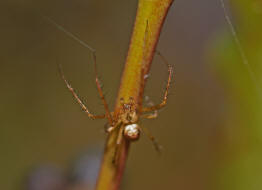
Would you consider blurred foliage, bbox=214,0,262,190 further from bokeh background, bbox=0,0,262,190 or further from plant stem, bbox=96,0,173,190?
bokeh background, bbox=0,0,262,190

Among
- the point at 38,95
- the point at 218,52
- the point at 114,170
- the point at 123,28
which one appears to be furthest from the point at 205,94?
the point at 114,170

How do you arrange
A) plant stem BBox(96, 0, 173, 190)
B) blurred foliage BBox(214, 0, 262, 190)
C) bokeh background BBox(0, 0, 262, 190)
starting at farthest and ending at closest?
1. bokeh background BBox(0, 0, 262, 190)
2. blurred foliage BBox(214, 0, 262, 190)
3. plant stem BBox(96, 0, 173, 190)

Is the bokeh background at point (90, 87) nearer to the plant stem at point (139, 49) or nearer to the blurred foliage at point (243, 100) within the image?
the blurred foliage at point (243, 100)

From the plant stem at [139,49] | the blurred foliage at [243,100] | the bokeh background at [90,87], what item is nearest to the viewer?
the plant stem at [139,49]

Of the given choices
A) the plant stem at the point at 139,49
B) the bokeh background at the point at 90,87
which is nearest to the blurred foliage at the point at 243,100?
the plant stem at the point at 139,49

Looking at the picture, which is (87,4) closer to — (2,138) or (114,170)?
(2,138)

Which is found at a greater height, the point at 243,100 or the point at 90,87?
the point at 90,87

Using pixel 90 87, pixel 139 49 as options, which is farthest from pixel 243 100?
pixel 90 87

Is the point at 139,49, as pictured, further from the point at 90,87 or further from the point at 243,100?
the point at 90,87

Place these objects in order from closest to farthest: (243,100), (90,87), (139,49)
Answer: (139,49)
(243,100)
(90,87)

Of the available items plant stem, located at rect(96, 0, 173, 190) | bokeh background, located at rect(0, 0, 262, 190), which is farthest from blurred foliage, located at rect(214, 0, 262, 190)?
bokeh background, located at rect(0, 0, 262, 190)

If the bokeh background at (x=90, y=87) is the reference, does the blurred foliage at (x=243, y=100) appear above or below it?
below
